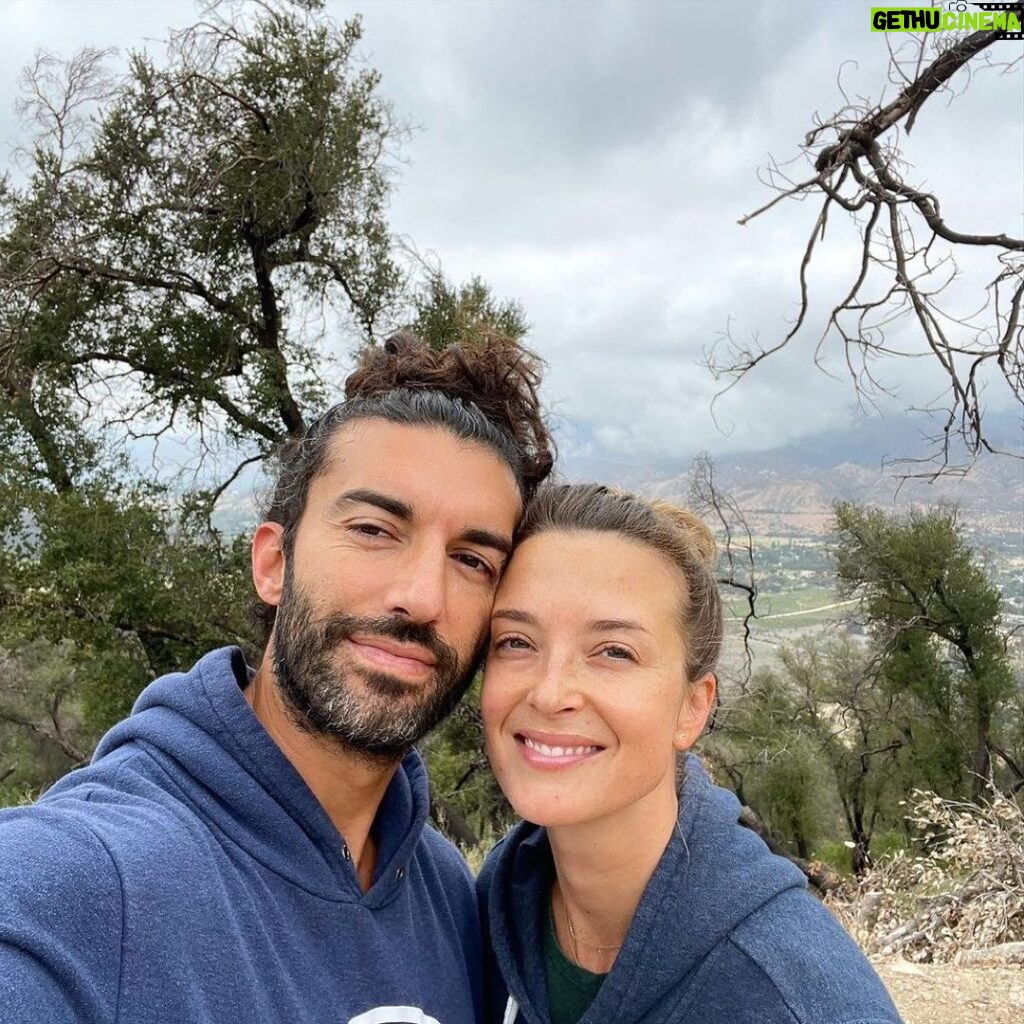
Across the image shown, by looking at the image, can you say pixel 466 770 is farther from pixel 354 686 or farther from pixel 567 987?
pixel 354 686

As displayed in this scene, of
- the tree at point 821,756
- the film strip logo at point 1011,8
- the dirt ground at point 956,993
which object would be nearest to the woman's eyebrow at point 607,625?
the film strip logo at point 1011,8

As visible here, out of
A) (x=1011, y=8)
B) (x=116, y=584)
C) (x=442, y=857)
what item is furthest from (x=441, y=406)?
(x=116, y=584)

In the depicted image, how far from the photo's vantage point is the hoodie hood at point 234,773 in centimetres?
142

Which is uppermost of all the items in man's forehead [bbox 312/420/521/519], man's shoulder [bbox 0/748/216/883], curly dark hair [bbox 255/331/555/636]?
curly dark hair [bbox 255/331/555/636]

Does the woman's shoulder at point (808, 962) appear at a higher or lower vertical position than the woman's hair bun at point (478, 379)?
lower

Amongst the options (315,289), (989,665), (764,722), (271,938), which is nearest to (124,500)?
(315,289)

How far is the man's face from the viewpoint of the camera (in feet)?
5.41

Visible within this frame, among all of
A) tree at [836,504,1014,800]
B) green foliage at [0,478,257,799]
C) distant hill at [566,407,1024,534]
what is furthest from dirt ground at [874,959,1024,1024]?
tree at [836,504,1014,800]

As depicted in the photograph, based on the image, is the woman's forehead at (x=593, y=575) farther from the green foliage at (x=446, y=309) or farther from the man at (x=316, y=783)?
the green foliage at (x=446, y=309)

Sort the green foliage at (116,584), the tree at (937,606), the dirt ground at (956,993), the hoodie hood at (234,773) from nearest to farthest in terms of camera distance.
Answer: the hoodie hood at (234,773) < the dirt ground at (956,993) < the green foliage at (116,584) < the tree at (937,606)

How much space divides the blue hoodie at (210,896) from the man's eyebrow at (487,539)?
58 centimetres

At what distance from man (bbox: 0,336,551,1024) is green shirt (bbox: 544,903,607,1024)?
0.19m

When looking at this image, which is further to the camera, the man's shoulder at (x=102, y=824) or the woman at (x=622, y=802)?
the woman at (x=622, y=802)

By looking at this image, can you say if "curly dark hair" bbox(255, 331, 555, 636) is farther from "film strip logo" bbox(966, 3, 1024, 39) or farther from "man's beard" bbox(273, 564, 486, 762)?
"film strip logo" bbox(966, 3, 1024, 39)
